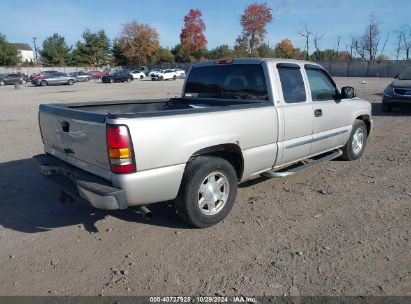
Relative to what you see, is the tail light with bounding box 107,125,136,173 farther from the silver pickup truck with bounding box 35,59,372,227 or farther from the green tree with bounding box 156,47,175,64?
the green tree with bounding box 156,47,175,64

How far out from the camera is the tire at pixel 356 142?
641 cm

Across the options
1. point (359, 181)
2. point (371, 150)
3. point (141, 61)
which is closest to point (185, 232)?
point (359, 181)

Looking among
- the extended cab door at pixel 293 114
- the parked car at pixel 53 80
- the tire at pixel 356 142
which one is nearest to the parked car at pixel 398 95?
the tire at pixel 356 142

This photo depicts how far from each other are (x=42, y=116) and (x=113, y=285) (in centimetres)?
243

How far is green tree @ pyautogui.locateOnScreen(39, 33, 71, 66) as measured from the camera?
280ft

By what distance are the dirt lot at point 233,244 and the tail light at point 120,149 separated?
0.93 m

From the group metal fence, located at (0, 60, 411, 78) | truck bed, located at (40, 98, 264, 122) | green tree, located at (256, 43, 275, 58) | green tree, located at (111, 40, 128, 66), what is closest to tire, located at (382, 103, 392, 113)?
truck bed, located at (40, 98, 264, 122)

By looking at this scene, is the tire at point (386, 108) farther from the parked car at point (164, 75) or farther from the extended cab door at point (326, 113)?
the parked car at point (164, 75)

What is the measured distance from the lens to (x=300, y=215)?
439 cm

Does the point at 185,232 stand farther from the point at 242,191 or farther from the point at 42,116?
the point at 42,116

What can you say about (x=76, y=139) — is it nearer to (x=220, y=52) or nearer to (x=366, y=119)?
(x=366, y=119)

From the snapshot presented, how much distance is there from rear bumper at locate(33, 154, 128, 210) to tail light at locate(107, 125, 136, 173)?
0.72ft

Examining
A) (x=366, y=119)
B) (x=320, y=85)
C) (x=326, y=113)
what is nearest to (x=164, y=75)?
(x=366, y=119)

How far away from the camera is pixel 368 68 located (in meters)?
56.2
